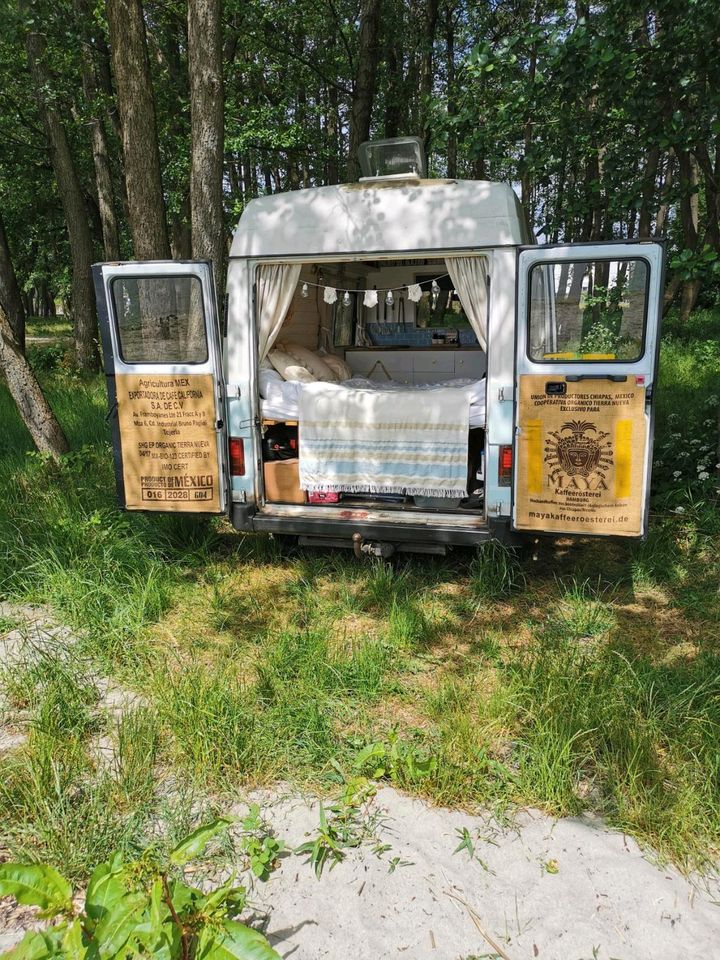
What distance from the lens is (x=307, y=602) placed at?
488 centimetres

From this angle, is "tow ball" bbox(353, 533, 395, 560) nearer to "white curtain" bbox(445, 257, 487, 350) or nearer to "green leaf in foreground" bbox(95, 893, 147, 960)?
"white curtain" bbox(445, 257, 487, 350)

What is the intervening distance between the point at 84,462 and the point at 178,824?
14.8 feet

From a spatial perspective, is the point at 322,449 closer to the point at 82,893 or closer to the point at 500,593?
the point at 500,593

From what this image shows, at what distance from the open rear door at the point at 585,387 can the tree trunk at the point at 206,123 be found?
11.1 feet

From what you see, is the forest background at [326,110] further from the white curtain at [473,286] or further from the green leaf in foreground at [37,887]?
the green leaf in foreground at [37,887]

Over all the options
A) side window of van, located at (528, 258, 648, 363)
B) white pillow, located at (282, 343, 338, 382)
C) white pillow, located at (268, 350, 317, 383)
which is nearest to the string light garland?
white pillow, located at (282, 343, 338, 382)

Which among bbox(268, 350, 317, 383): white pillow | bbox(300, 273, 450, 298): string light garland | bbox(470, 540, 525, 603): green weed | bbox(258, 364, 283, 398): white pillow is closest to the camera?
bbox(470, 540, 525, 603): green weed

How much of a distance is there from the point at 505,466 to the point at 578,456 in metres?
0.48

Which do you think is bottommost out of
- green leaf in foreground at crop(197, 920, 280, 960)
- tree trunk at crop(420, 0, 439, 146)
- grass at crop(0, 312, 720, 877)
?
grass at crop(0, 312, 720, 877)

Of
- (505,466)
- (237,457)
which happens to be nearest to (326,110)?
(237,457)

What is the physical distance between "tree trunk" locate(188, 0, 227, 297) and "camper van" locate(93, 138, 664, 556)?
1730mm

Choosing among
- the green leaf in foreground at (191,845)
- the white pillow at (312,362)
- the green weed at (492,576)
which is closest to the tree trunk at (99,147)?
the white pillow at (312,362)

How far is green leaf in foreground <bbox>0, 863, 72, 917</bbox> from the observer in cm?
214

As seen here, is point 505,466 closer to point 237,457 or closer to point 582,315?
point 582,315
